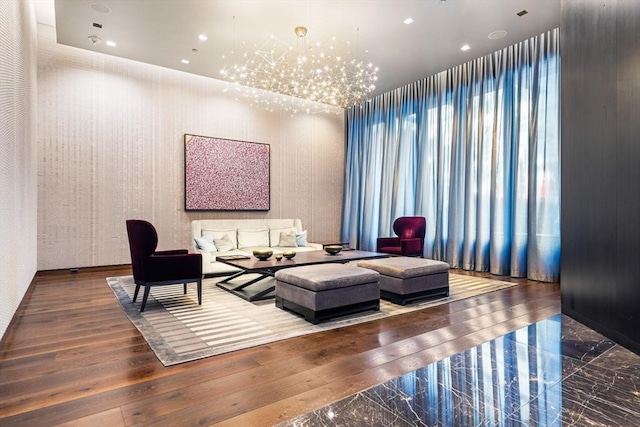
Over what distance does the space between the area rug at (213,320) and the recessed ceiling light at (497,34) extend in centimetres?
354

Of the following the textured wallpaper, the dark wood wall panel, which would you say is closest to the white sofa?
the textured wallpaper

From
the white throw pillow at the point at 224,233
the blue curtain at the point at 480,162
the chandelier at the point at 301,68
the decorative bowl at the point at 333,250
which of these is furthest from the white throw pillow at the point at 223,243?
the blue curtain at the point at 480,162

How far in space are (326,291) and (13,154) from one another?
2936 millimetres

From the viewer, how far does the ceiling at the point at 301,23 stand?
4309mm

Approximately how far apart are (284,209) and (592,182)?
18.6 feet

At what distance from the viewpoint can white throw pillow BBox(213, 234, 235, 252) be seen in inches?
224

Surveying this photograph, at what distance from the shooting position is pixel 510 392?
1.92 meters

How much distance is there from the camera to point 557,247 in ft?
16.0

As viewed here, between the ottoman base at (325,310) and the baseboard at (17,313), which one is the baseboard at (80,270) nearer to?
the baseboard at (17,313)

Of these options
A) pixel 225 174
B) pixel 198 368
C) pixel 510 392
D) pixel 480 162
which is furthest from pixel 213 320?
pixel 480 162

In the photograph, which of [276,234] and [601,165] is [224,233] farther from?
[601,165]

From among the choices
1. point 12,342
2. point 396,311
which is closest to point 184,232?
point 12,342

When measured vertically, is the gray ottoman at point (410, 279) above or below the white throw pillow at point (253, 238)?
below

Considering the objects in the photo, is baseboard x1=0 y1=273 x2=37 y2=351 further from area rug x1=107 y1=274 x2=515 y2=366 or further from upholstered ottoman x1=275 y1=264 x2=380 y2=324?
upholstered ottoman x1=275 y1=264 x2=380 y2=324
